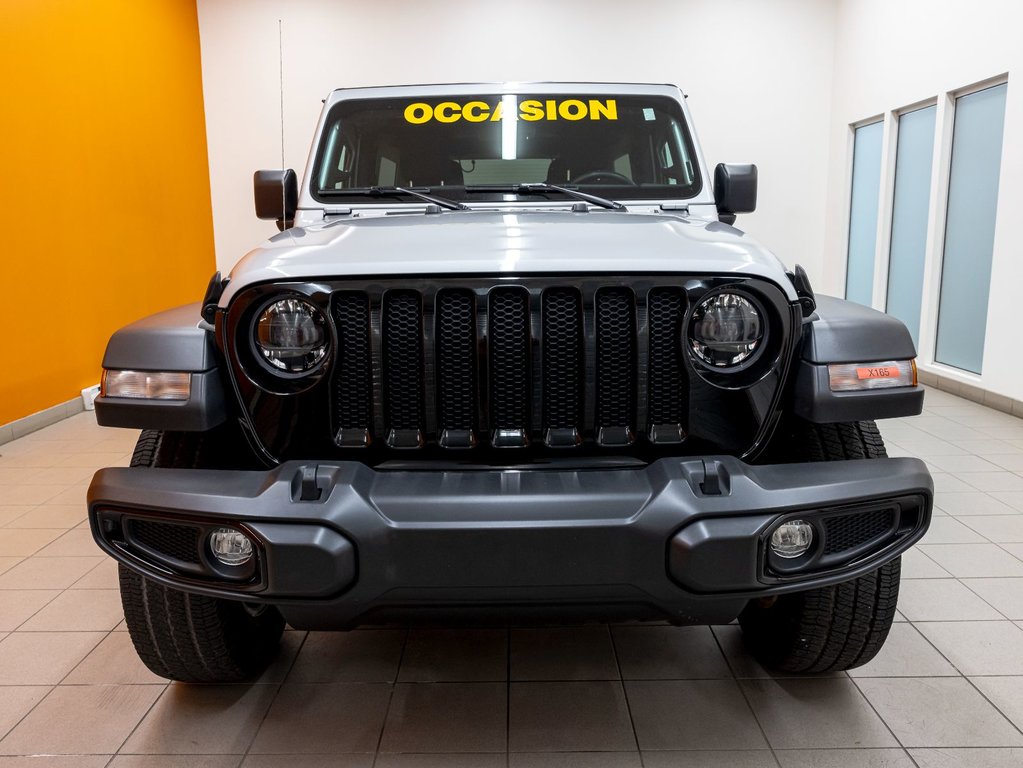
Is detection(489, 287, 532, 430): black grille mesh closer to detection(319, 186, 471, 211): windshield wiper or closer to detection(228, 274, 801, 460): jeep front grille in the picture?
detection(228, 274, 801, 460): jeep front grille

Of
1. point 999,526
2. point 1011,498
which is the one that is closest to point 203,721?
point 999,526

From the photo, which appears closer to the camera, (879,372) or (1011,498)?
(879,372)

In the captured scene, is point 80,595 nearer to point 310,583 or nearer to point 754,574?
point 310,583

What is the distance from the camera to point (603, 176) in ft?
9.29

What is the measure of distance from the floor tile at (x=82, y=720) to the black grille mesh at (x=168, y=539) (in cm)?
66

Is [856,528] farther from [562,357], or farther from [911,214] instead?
→ [911,214]

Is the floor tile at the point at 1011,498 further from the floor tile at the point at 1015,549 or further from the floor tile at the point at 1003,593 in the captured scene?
the floor tile at the point at 1003,593

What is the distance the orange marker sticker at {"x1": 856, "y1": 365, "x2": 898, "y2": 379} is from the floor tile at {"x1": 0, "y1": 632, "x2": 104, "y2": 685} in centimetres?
230

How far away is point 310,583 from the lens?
1.51m

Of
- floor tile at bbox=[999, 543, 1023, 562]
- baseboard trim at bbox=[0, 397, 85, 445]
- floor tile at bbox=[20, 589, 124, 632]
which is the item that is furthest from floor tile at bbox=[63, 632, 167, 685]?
baseboard trim at bbox=[0, 397, 85, 445]

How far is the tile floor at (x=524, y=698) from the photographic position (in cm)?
190

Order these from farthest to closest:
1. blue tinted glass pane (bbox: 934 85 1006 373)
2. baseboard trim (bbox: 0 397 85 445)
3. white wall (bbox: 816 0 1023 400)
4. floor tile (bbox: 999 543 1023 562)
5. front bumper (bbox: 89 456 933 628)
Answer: blue tinted glass pane (bbox: 934 85 1006 373), white wall (bbox: 816 0 1023 400), baseboard trim (bbox: 0 397 85 445), floor tile (bbox: 999 543 1023 562), front bumper (bbox: 89 456 933 628)

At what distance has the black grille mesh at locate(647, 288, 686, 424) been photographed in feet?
5.56

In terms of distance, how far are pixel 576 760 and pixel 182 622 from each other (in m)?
1.01
